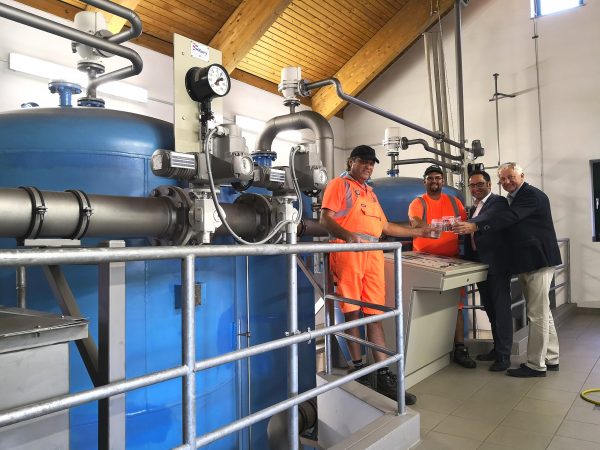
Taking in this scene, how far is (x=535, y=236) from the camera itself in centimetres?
300

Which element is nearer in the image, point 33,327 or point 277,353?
point 33,327

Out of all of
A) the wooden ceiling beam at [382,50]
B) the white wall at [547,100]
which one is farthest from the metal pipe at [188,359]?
the wooden ceiling beam at [382,50]

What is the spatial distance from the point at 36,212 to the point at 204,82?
96 centimetres

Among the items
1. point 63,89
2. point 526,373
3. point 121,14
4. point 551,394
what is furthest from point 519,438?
point 63,89

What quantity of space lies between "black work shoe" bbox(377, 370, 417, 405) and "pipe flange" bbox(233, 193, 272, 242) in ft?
3.50

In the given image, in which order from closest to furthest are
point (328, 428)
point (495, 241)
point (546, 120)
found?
point (328, 428)
point (495, 241)
point (546, 120)

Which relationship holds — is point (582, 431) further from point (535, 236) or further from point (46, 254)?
point (46, 254)

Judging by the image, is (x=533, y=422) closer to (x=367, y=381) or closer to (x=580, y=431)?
(x=580, y=431)

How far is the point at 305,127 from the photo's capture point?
14.4 feet

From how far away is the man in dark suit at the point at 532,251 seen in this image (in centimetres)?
297

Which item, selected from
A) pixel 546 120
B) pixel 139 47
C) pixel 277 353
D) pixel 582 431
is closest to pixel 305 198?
pixel 277 353

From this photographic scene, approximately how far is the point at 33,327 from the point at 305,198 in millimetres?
2447

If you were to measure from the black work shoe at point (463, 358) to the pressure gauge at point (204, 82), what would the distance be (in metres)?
2.43

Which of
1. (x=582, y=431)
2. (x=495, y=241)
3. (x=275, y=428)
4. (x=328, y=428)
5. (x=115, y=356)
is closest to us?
(x=115, y=356)
